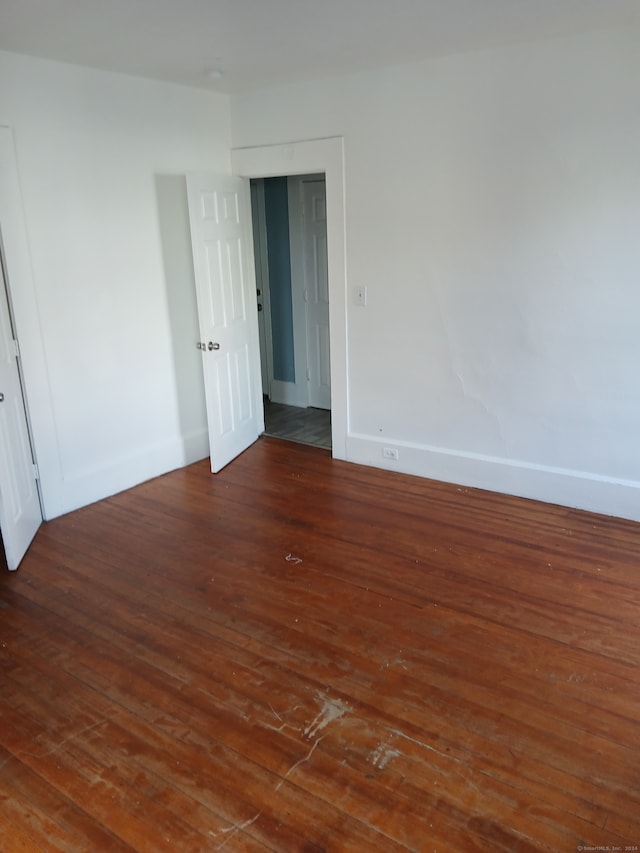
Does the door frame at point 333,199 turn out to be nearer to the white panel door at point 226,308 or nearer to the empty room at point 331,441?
the empty room at point 331,441

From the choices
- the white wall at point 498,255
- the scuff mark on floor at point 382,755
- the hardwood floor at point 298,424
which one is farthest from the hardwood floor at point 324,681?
the hardwood floor at point 298,424

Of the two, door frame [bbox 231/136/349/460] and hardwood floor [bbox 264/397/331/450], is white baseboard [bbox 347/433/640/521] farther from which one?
hardwood floor [bbox 264/397/331/450]

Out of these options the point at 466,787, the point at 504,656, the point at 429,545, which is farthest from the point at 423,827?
the point at 429,545

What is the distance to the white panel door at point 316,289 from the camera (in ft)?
18.9

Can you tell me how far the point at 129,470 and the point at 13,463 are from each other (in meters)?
1.02

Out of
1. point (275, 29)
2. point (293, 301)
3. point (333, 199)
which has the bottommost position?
point (293, 301)

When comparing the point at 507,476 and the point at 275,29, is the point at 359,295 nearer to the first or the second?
the point at 507,476

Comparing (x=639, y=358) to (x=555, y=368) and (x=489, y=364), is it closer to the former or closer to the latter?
(x=555, y=368)

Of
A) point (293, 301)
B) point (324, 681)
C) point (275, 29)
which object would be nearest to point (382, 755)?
point (324, 681)

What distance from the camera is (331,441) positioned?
17.2 ft

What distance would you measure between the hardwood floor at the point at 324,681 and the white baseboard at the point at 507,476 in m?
0.11

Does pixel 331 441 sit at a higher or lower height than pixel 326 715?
higher

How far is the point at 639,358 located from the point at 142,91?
3428 mm

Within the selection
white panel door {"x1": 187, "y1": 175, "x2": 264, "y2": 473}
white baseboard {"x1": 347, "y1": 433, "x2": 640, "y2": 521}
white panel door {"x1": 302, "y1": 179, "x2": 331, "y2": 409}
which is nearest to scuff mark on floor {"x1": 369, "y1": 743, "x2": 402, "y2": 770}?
white baseboard {"x1": 347, "y1": 433, "x2": 640, "y2": 521}
